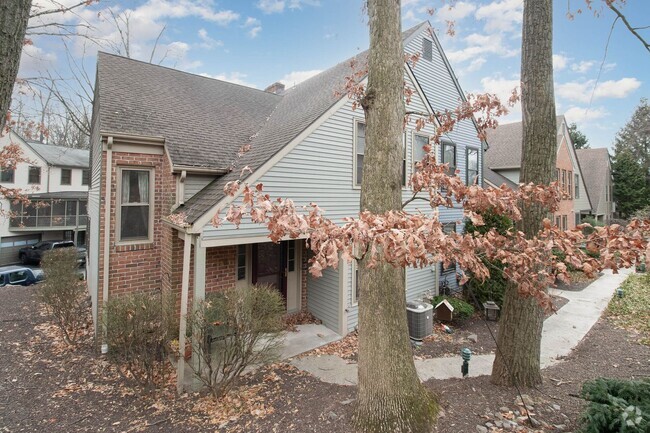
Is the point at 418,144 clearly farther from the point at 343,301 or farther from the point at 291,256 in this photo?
the point at 343,301

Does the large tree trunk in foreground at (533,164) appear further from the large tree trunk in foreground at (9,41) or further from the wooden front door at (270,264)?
the large tree trunk in foreground at (9,41)

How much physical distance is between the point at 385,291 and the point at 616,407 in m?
2.60

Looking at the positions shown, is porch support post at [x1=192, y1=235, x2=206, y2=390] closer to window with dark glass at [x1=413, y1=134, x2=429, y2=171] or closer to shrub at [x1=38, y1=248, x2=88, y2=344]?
shrub at [x1=38, y1=248, x2=88, y2=344]

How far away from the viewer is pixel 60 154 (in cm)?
2439

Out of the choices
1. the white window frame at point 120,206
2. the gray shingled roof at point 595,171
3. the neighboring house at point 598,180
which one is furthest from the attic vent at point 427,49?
the gray shingled roof at point 595,171

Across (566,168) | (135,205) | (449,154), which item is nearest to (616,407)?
(135,205)

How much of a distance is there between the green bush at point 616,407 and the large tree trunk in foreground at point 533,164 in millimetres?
1000

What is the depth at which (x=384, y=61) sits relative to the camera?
425cm

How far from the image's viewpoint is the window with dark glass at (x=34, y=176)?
80.6 feet

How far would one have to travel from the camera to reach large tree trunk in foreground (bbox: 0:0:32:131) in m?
2.32

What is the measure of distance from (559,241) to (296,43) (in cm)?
1071

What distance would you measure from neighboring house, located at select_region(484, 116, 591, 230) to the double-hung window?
15.6m

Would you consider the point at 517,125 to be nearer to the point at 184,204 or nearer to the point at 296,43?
the point at 296,43

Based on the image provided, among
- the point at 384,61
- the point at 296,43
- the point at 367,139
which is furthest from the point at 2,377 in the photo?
the point at 296,43
